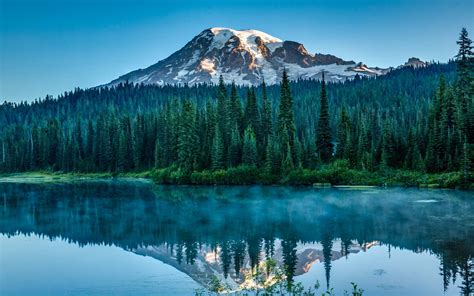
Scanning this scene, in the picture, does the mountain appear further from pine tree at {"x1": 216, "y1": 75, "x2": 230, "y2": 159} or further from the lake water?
pine tree at {"x1": 216, "y1": 75, "x2": 230, "y2": 159}

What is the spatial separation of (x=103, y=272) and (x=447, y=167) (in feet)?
181

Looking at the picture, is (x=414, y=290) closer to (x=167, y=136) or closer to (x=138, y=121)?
(x=167, y=136)

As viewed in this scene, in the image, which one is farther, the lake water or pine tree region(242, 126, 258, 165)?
pine tree region(242, 126, 258, 165)

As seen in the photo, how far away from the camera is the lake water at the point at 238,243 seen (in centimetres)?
2572

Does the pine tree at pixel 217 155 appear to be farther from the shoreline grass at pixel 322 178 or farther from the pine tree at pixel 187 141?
the pine tree at pixel 187 141

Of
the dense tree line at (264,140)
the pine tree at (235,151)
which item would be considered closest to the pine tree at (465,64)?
the dense tree line at (264,140)

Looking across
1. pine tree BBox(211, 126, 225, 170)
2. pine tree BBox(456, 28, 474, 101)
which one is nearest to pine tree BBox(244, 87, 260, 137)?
pine tree BBox(211, 126, 225, 170)

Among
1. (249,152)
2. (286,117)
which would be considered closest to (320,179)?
(249,152)

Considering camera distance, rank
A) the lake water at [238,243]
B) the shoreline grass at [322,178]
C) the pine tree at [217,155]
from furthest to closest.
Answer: the pine tree at [217,155] → the shoreline grass at [322,178] → the lake water at [238,243]

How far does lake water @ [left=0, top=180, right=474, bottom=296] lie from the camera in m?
25.7

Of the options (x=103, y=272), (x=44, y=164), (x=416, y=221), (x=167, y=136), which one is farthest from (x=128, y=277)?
(x=44, y=164)

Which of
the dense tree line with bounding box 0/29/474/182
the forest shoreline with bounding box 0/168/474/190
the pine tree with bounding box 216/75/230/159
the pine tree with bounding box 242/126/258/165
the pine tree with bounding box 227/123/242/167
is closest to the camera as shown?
the forest shoreline with bounding box 0/168/474/190

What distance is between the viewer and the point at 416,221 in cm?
4103

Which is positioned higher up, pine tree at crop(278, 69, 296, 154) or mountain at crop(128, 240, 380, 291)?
pine tree at crop(278, 69, 296, 154)
